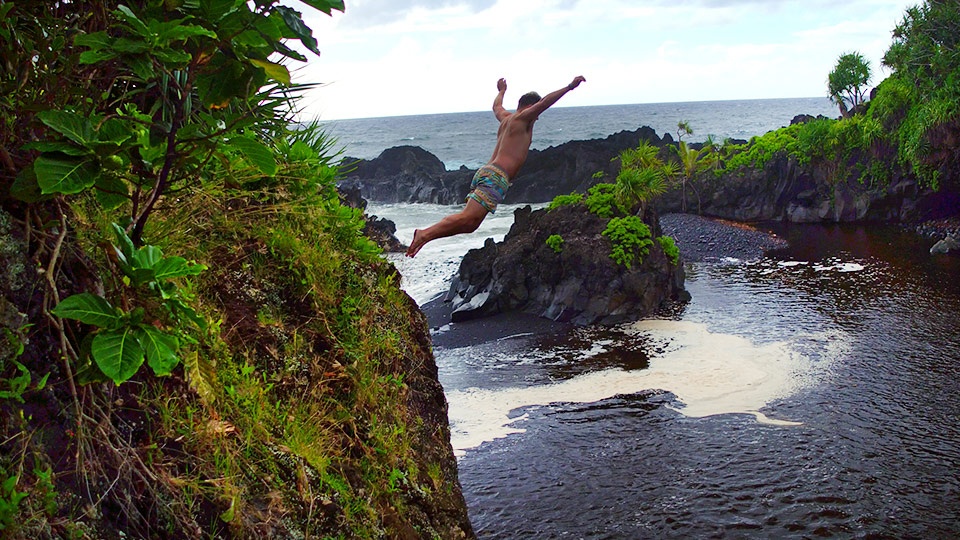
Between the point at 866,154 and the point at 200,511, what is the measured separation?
3757cm

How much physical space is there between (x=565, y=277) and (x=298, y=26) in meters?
19.1

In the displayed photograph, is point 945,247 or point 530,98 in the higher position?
point 530,98

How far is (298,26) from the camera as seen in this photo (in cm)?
232

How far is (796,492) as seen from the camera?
10125 mm

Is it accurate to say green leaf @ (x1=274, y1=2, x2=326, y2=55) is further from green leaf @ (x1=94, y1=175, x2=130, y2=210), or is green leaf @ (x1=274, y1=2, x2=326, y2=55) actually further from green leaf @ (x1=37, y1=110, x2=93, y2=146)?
green leaf @ (x1=94, y1=175, x2=130, y2=210)

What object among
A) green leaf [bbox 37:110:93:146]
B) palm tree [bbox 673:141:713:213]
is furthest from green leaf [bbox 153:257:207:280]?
palm tree [bbox 673:141:713:213]

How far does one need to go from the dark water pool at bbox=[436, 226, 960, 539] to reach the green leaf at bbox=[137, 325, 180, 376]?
7909 millimetres

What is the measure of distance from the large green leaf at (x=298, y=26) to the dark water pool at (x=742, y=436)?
8347 millimetres

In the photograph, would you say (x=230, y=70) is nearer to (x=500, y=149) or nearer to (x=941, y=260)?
(x=500, y=149)

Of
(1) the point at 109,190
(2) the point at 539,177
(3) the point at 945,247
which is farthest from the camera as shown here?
(2) the point at 539,177

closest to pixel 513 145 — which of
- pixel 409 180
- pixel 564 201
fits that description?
pixel 564 201

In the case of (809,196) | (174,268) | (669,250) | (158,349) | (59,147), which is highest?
(59,147)

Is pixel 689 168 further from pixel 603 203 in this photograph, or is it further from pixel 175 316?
pixel 175 316

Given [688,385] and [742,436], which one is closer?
[742,436]
